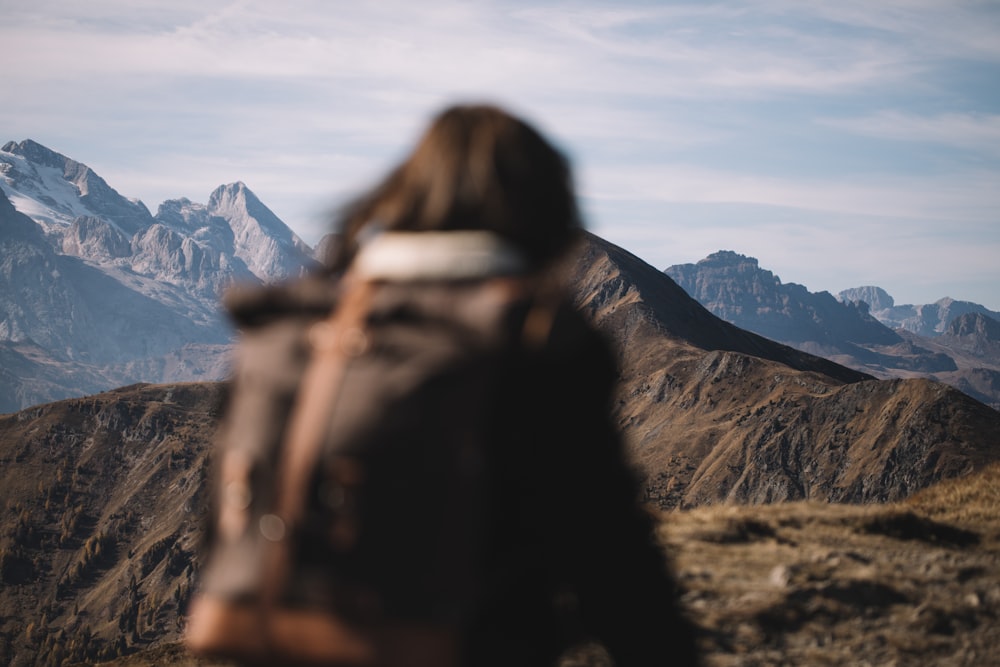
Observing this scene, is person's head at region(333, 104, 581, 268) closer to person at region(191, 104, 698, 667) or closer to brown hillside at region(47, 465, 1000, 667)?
person at region(191, 104, 698, 667)

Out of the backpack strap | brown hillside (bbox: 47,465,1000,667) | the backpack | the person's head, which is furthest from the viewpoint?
brown hillside (bbox: 47,465,1000,667)

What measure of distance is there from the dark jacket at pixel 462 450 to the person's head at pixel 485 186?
21 cm

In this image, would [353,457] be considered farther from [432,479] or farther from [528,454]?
[528,454]

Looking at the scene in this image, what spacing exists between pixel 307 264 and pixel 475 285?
4.16 feet

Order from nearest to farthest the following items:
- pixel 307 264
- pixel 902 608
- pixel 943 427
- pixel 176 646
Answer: pixel 307 264, pixel 902 608, pixel 176 646, pixel 943 427

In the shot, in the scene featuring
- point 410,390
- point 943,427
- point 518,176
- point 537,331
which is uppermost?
point 518,176

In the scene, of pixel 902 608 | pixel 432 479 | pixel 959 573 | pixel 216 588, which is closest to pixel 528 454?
pixel 432 479

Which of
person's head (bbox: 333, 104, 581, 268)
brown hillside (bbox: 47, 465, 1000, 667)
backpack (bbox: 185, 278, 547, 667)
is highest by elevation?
person's head (bbox: 333, 104, 581, 268)

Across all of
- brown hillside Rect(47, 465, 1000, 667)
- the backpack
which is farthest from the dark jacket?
brown hillside Rect(47, 465, 1000, 667)

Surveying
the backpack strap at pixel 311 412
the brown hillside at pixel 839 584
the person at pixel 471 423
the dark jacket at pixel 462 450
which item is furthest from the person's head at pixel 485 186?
the brown hillside at pixel 839 584

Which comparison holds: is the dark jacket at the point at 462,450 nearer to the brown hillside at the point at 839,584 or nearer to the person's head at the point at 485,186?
the person's head at the point at 485,186

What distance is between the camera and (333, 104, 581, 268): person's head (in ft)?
11.1

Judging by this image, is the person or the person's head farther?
the person's head

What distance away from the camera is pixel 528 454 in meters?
3.28
